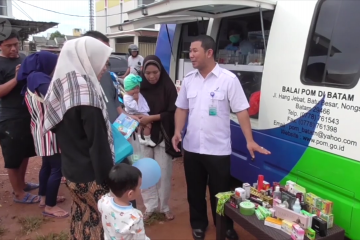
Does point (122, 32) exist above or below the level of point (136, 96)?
above

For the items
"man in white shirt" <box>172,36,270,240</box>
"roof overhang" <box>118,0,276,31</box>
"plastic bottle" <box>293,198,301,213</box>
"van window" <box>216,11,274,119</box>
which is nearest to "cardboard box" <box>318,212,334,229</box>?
"plastic bottle" <box>293,198,301,213</box>

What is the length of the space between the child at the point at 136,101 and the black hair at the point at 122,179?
129 cm

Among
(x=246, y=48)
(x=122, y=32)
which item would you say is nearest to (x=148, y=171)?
(x=246, y=48)

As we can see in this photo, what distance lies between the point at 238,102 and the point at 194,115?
0.41 meters

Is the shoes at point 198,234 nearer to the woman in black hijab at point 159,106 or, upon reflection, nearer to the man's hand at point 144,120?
the woman in black hijab at point 159,106

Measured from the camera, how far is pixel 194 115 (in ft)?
8.89

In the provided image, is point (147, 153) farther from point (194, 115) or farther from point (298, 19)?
point (298, 19)

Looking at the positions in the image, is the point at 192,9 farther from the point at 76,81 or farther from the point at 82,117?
the point at 82,117

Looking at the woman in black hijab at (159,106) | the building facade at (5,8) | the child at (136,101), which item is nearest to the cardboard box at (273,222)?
the woman in black hijab at (159,106)

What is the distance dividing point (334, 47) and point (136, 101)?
5.86ft

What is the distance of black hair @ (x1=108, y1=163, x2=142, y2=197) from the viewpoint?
177 cm

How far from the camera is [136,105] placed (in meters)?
3.04

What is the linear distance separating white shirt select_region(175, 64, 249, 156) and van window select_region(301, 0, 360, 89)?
553 mm

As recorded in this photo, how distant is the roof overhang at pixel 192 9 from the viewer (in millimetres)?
2408
